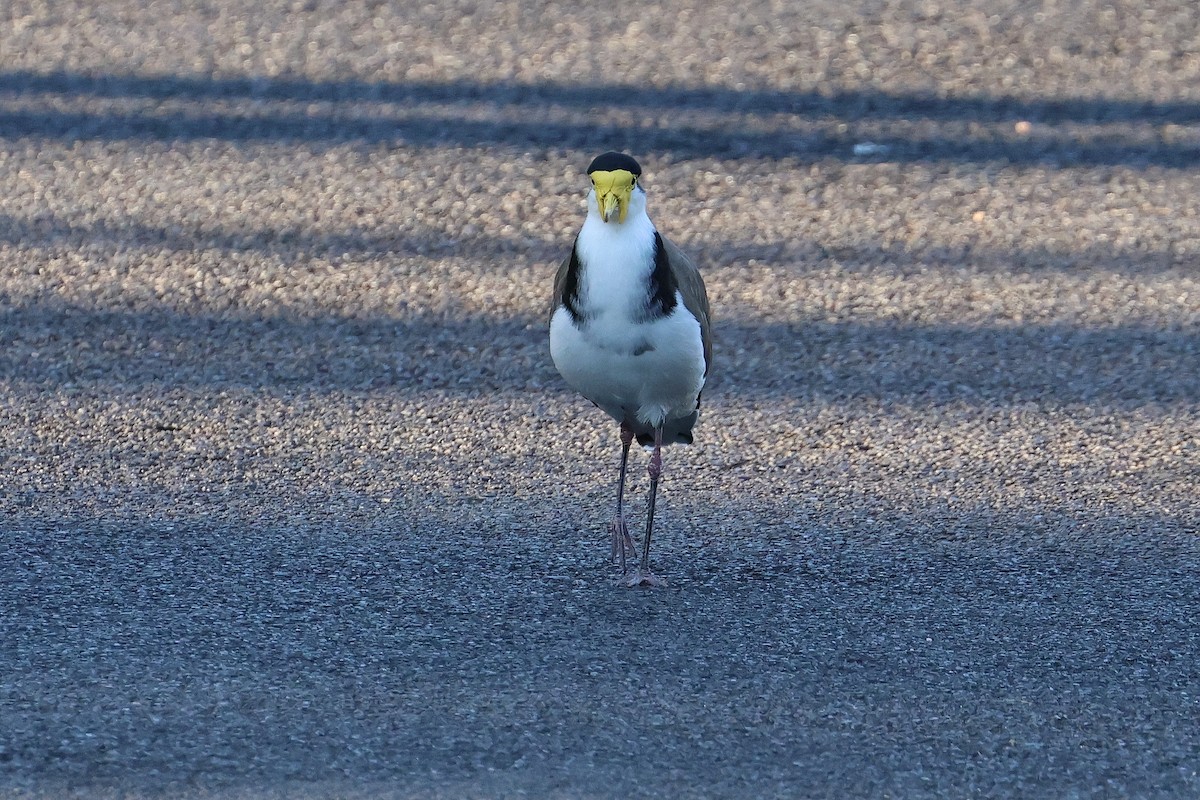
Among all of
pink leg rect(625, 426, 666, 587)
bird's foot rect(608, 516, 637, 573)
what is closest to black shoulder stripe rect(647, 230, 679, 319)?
pink leg rect(625, 426, 666, 587)

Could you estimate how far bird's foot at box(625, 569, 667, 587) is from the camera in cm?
436

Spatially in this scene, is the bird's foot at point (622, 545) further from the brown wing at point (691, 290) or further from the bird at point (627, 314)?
Answer: the brown wing at point (691, 290)

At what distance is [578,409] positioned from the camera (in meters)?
5.52

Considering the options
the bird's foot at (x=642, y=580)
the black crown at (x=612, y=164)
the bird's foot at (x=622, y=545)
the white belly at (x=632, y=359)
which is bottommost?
the bird's foot at (x=642, y=580)

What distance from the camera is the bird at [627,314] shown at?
4.06m

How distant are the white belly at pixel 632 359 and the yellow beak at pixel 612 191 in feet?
0.88

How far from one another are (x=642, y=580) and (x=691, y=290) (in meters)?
0.80

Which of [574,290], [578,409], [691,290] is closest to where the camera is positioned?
[574,290]

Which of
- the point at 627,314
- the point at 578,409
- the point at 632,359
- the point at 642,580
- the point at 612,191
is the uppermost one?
the point at 612,191

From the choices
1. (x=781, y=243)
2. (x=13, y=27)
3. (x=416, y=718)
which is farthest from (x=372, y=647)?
(x=13, y=27)

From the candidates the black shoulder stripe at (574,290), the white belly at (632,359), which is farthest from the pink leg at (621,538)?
the black shoulder stripe at (574,290)

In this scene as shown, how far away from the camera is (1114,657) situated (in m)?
4.01

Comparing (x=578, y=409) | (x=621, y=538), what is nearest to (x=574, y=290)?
(x=621, y=538)

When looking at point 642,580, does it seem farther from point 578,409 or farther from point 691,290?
point 578,409
